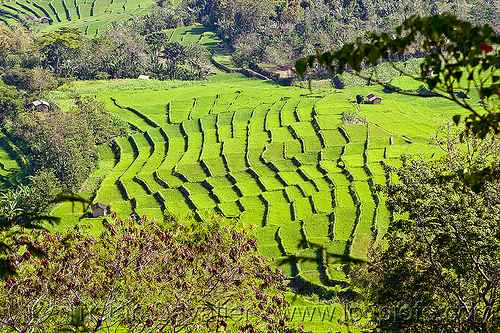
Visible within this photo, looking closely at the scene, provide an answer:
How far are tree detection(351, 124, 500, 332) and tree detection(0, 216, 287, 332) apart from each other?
2.84 meters

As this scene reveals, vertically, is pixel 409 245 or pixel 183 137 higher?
pixel 409 245

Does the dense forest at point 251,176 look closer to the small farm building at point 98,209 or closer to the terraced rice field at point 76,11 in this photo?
the small farm building at point 98,209

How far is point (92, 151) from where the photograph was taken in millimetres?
36062

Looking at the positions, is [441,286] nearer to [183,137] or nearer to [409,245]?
[409,245]

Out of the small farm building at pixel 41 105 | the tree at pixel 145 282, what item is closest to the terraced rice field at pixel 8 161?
the small farm building at pixel 41 105

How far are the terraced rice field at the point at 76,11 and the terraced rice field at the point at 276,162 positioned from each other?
1508 inches

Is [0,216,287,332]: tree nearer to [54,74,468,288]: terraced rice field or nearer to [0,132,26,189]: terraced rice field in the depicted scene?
[54,74,468,288]: terraced rice field

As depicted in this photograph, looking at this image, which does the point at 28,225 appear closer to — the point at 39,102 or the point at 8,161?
the point at 8,161

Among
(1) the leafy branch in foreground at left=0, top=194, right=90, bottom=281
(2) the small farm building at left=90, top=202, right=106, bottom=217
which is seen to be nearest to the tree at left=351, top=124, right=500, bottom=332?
(1) the leafy branch in foreground at left=0, top=194, right=90, bottom=281

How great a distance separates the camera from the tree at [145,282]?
8.24 metres

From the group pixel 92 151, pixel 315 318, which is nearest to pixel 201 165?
pixel 92 151

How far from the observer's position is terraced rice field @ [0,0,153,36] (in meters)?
78.5

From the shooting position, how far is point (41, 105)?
1673 inches

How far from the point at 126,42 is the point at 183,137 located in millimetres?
23743
